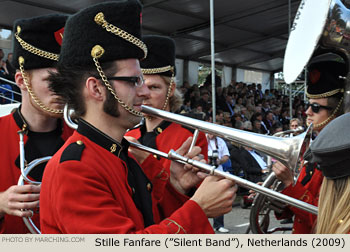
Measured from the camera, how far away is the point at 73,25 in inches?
76.3

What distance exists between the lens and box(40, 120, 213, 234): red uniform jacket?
1623 mm

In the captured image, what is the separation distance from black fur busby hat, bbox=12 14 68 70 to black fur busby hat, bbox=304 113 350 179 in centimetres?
171

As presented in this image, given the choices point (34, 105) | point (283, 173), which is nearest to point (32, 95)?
point (34, 105)

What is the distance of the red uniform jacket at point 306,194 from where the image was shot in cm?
279

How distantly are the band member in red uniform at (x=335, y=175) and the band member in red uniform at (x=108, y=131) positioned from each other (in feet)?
1.54

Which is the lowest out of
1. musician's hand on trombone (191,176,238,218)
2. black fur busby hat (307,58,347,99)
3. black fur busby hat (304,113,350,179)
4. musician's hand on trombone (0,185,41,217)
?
musician's hand on trombone (0,185,41,217)

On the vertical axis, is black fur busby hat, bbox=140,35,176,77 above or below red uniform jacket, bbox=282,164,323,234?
above

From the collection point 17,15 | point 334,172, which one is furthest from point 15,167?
point 17,15

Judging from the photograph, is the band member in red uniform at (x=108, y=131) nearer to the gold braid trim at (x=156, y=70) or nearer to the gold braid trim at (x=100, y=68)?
the gold braid trim at (x=100, y=68)

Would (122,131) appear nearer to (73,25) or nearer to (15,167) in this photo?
(73,25)

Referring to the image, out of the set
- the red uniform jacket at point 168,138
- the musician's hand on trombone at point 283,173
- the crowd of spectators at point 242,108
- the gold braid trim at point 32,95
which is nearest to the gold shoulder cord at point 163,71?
the red uniform jacket at point 168,138

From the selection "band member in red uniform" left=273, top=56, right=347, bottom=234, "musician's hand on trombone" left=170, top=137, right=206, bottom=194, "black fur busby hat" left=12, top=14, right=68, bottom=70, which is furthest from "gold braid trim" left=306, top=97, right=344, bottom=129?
"black fur busby hat" left=12, top=14, right=68, bottom=70

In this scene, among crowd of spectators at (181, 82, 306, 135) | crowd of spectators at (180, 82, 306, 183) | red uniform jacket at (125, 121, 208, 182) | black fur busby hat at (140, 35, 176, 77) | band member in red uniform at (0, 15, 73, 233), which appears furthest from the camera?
crowd of spectators at (181, 82, 306, 135)

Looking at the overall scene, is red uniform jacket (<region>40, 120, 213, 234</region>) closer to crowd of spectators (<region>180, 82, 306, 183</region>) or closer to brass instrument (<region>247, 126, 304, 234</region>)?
brass instrument (<region>247, 126, 304, 234</region>)
